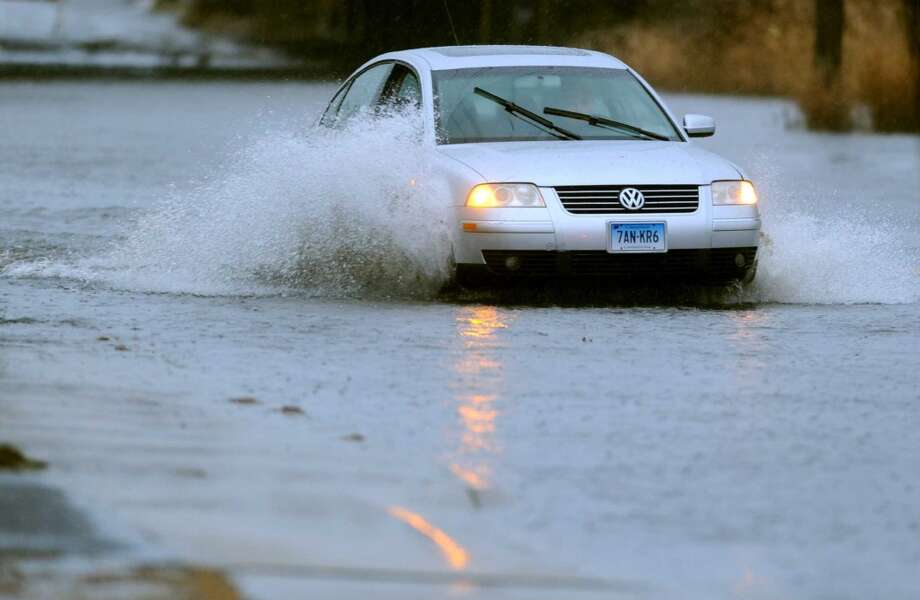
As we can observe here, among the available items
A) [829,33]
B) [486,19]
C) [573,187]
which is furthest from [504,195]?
[486,19]

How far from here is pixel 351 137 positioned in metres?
12.8

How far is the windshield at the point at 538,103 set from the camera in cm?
1257

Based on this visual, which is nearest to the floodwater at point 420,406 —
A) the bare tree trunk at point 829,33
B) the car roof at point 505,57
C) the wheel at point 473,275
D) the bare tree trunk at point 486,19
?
the wheel at point 473,275

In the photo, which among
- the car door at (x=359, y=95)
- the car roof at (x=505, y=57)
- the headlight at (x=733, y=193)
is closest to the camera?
the headlight at (x=733, y=193)

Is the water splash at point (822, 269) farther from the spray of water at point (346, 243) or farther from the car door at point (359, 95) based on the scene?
the car door at point (359, 95)

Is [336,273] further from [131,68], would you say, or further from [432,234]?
[131,68]

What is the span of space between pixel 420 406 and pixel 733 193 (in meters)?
4.07

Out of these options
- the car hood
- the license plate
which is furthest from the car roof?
the license plate

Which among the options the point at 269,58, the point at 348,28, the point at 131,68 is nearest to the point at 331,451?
the point at 131,68

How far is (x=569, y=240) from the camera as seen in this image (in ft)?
37.6

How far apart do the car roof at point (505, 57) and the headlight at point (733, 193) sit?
171cm

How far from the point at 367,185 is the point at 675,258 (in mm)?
1774

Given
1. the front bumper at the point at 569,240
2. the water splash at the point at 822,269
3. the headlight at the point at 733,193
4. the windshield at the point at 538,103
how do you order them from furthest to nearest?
the windshield at the point at 538,103, the water splash at the point at 822,269, the headlight at the point at 733,193, the front bumper at the point at 569,240

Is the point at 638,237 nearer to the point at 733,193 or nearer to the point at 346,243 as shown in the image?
the point at 733,193
